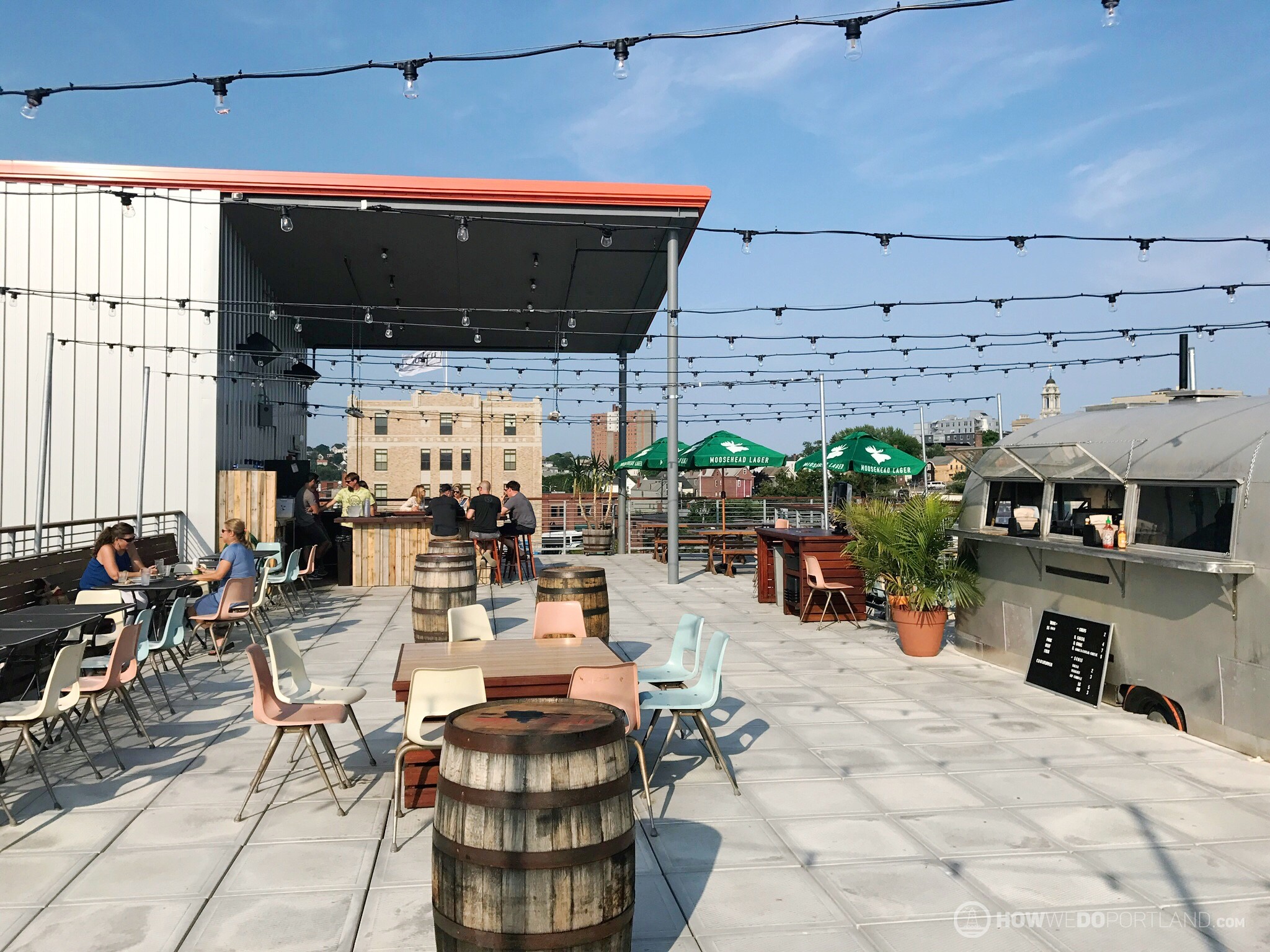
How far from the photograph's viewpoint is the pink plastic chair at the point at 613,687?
4711mm

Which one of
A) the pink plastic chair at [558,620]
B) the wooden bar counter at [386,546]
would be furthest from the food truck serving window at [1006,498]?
the wooden bar counter at [386,546]

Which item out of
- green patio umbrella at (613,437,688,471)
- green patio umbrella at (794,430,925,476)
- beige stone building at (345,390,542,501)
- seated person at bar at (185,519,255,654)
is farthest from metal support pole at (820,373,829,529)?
beige stone building at (345,390,542,501)

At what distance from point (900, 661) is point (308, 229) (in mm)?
11437

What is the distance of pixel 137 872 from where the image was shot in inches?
157

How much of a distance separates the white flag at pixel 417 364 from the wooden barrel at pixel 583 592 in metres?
11.2

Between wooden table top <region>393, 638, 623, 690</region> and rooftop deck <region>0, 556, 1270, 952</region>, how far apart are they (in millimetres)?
730

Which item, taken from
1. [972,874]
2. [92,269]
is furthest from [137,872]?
[92,269]

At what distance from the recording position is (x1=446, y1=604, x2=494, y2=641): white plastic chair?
6.20m

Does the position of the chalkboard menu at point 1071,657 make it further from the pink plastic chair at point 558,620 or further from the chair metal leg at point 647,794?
the chair metal leg at point 647,794

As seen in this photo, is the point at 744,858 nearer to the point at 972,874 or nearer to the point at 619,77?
the point at 972,874

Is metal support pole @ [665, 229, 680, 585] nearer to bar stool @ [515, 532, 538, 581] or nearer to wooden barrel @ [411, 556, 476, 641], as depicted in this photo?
bar stool @ [515, 532, 538, 581]

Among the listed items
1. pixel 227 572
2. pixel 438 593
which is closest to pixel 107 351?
pixel 227 572

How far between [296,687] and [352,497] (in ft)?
35.7

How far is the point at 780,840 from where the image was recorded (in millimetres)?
4391
